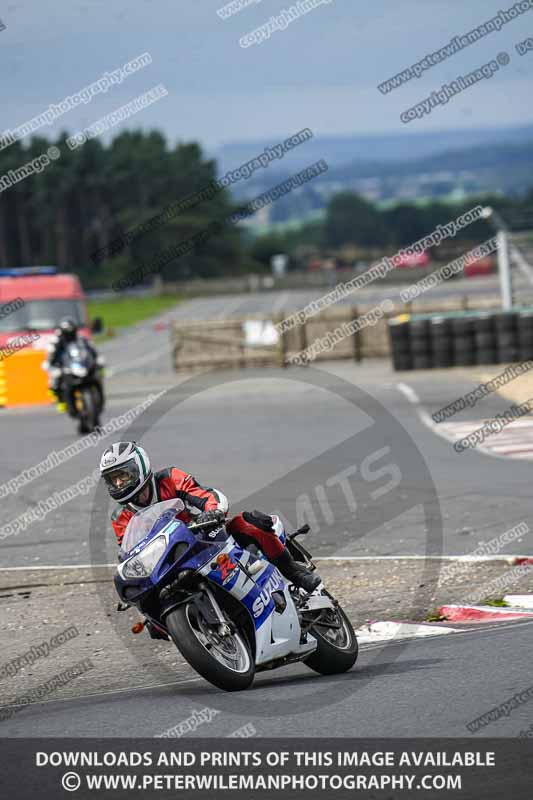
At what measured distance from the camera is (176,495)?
7.57m

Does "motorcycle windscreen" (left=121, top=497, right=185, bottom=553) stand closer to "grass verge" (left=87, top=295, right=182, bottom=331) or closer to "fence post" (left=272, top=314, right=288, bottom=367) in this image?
"fence post" (left=272, top=314, right=288, bottom=367)

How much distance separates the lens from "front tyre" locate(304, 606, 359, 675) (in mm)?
7461

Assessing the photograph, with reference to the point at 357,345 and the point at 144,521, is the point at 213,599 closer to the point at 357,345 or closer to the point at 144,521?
the point at 144,521

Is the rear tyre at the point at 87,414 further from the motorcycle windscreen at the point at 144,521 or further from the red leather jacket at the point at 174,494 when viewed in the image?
the motorcycle windscreen at the point at 144,521

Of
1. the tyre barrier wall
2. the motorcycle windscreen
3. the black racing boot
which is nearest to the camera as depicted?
the motorcycle windscreen

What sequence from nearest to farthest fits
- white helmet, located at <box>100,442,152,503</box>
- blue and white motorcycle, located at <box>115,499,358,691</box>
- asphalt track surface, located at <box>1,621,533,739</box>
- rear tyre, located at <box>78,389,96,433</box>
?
asphalt track surface, located at <box>1,621,533,739</box>
blue and white motorcycle, located at <box>115,499,358,691</box>
white helmet, located at <box>100,442,152,503</box>
rear tyre, located at <box>78,389,96,433</box>

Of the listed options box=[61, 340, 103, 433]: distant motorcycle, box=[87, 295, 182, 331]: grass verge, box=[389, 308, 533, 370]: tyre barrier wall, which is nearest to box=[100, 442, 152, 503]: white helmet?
box=[61, 340, 103, 433]: distant motorcycle

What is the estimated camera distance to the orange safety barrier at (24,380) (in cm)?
2817

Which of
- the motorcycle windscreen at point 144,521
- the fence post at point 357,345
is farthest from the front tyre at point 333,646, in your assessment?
the fence post at point 357,345

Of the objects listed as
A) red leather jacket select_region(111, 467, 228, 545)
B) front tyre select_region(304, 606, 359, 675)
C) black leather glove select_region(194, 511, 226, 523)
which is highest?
red leather jacket select_region(111, 467, 228, 545)

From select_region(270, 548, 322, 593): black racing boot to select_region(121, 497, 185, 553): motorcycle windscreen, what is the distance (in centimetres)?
75

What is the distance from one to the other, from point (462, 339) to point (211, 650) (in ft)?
75.8

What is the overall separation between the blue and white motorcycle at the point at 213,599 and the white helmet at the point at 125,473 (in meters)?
0.25
